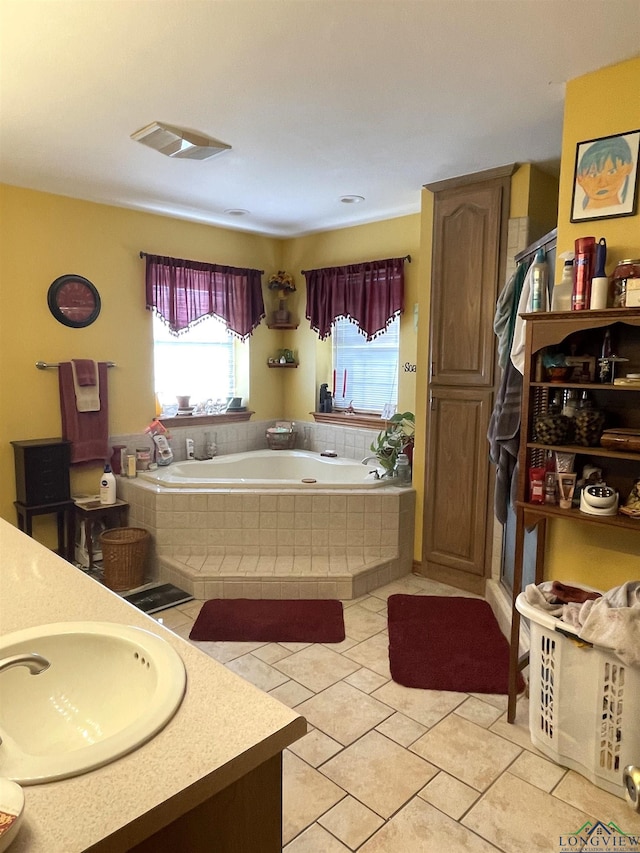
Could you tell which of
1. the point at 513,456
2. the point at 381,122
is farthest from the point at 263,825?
the point at 381,122

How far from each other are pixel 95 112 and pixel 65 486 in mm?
2244

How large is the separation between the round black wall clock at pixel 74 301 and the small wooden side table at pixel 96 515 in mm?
1217

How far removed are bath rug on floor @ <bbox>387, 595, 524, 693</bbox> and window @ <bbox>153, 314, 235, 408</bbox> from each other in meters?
2.42

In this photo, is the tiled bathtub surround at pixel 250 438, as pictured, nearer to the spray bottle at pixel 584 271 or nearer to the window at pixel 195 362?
the window at pixel 195 362

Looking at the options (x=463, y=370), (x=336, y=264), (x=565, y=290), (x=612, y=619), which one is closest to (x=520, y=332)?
(x=565, y=290)

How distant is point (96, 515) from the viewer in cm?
377

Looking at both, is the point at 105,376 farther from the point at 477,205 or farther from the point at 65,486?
the point at 477,205

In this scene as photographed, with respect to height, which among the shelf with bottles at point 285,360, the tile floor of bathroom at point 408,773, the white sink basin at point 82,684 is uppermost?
the shelf with bottles at point 285,360

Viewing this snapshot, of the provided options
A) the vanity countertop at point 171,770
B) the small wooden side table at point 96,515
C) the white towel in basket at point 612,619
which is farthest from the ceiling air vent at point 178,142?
the white towel in basket at point 612,619

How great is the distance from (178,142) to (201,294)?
180 cm

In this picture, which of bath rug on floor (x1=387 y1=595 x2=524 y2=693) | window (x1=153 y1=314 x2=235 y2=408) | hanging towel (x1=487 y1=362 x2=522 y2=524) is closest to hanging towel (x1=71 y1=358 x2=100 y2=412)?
window (x1=153 y1=314 x2=235 y2=408)

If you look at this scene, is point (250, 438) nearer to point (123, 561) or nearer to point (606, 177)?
point (123, 561)

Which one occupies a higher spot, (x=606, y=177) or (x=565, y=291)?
(x=606, y=177)

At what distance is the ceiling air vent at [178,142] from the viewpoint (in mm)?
2707
